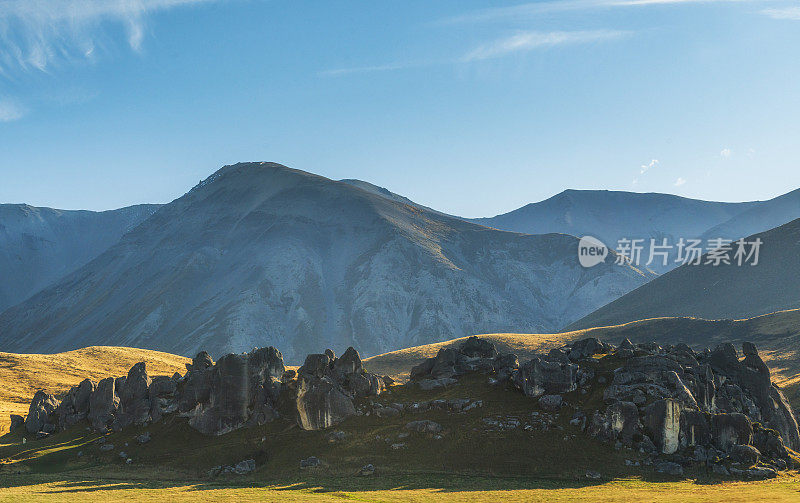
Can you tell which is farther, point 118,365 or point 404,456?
point 118,365

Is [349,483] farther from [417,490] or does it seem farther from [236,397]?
[236,397]

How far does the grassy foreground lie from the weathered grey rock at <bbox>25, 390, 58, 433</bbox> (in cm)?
2616

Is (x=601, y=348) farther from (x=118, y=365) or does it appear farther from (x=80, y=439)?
(x=118, y=365)

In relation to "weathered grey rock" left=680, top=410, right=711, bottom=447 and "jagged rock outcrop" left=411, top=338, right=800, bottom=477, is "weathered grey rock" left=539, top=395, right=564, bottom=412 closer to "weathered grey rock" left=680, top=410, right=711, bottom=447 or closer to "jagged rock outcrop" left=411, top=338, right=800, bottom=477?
"jagged rock outcrop" left=411, top=338, right=800, bottom=477

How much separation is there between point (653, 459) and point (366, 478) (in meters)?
26.2

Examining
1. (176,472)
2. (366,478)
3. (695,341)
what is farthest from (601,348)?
(695,341)

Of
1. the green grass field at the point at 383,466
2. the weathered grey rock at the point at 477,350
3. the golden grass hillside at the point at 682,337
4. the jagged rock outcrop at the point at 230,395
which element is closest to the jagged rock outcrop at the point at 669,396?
the weathered grey rock at the point at 477,350

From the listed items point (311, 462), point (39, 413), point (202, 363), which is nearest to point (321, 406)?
point (311, 462)

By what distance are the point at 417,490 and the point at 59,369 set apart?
12151cm

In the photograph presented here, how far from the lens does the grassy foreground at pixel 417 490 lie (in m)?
45.7

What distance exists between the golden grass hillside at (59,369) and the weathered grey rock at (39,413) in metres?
6.23

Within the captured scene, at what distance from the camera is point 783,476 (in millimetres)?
52062

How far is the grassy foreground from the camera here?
45.7m

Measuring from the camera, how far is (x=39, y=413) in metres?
80.8
